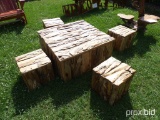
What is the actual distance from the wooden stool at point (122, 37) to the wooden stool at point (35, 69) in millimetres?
2635

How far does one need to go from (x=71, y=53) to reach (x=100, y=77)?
1.02 metres

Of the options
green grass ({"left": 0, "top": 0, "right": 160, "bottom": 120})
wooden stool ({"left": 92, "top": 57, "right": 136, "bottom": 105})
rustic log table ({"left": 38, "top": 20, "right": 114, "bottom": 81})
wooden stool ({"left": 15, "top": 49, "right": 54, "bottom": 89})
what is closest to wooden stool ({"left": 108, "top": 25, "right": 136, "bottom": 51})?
green grass ({"left": 0, "top": 0, "right": 160, "bottom": 120})

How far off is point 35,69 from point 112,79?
6.26 ft

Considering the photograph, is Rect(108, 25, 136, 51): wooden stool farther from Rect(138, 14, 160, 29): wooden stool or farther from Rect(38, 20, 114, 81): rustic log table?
Rect(138, 14, 160, 29): wooden stool

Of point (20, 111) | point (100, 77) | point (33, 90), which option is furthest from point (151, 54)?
point (20, 111)

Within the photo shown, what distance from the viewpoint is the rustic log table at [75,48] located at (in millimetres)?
4375

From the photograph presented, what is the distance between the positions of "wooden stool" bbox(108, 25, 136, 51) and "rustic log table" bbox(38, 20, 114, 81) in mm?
800

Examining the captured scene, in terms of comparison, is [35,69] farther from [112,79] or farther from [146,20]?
[146,20]

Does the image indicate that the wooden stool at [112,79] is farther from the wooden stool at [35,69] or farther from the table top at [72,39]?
the wooden stool at [35,69]

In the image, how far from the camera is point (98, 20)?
8.06m

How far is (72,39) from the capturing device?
16.1ft

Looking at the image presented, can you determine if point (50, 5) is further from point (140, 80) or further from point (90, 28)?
point (140, 80)

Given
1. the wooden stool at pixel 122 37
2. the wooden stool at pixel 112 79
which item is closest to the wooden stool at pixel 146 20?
the wooden stool at pixel 122 37

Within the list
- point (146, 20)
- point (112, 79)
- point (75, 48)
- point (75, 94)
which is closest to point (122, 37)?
point (146, 20)
